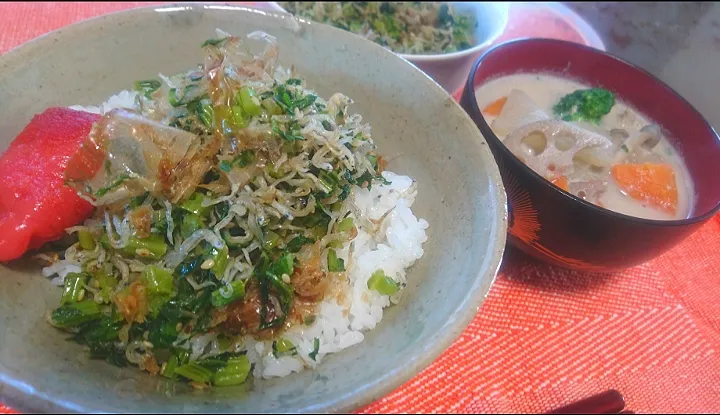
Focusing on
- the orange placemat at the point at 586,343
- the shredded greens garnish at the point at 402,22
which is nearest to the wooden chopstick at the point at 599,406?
the orange placemat at the point at 586,343

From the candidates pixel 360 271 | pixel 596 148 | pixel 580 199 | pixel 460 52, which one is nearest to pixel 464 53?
pixel 460 52

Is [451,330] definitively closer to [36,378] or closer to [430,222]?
[430,222]

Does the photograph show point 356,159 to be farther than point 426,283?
Yes

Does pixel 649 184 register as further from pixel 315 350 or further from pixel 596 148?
pixel 315 350

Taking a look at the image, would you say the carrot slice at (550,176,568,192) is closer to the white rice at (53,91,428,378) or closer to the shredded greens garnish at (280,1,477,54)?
the white rice at (53,91,428,378)

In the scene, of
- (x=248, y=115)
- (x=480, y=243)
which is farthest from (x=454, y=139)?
(x=248, y=115)

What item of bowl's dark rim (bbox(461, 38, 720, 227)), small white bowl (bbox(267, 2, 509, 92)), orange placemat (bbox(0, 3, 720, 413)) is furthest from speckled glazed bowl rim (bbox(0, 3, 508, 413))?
small white bowl (bbox(267, 2, 509, 92))
